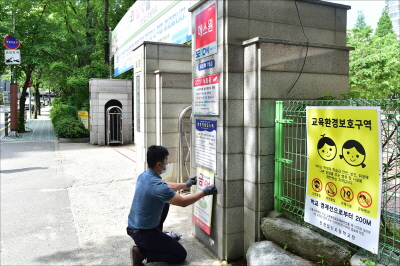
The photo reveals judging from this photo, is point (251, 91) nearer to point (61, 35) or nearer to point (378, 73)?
point (61, 35)

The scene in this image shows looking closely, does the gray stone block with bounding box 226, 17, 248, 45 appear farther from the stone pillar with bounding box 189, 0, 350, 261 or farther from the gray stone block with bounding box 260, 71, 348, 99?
the gray stone block with bounding box 260, 71, 348, 99

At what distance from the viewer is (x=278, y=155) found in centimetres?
404

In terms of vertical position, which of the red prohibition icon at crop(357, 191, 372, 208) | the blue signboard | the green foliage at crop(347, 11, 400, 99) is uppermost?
the green foliage at crop(347, 11, 400, 99)

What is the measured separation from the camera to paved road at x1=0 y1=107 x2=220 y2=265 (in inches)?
181

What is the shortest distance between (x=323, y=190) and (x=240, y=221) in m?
1.32

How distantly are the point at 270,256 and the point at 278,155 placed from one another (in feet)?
3.72

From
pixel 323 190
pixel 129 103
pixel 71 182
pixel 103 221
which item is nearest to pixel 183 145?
pixel 103 221

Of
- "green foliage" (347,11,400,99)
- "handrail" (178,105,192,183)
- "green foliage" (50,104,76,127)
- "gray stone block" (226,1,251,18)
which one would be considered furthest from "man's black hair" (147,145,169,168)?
"green foliage" (347,11,400,99)

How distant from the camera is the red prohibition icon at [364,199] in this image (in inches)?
112

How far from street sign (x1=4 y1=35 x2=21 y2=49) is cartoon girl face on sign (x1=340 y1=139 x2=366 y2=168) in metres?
17.3

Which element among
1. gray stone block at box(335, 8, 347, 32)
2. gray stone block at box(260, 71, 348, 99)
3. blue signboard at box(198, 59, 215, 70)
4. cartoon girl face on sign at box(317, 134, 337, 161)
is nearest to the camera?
cartoon girl face on sign at box(317, 134, 337, 161)

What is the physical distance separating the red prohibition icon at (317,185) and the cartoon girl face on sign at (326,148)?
0.81 feet

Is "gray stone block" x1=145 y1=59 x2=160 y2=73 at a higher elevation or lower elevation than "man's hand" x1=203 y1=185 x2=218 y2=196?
higher

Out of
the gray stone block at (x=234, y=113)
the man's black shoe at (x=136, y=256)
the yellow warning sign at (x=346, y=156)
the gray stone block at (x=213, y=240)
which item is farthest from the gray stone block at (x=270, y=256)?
the gray stone block at (x=234, y=113)
